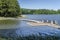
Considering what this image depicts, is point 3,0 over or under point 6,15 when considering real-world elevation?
over

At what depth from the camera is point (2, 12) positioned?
88.4 meters

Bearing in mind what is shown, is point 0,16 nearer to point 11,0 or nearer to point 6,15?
point 6,15

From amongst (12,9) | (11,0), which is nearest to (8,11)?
(12,9)

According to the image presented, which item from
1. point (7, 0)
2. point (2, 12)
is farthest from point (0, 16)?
point (7, 0)

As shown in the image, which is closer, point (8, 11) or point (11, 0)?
point (8, 11)

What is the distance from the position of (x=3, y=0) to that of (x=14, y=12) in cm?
775

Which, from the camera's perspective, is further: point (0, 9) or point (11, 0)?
point (11, 0)

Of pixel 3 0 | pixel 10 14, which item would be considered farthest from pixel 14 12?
pixel 3 0

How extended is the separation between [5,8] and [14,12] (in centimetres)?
463

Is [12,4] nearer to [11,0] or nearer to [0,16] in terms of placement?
[11,0]

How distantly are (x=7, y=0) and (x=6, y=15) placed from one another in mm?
7459

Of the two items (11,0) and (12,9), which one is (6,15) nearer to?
(12,9)

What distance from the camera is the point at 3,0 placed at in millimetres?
91750

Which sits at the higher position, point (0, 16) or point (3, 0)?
point (3, 0)
